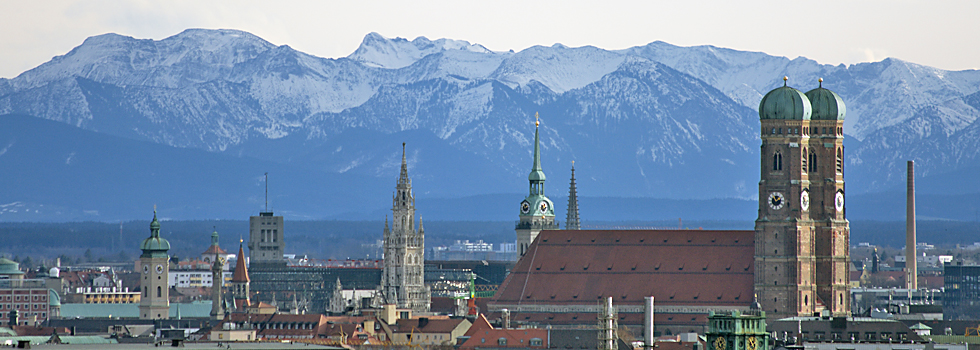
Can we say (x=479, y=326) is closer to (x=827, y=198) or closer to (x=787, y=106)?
(x=787, y=106)

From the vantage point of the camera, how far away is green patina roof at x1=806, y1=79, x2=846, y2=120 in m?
159

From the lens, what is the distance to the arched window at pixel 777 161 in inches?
6201

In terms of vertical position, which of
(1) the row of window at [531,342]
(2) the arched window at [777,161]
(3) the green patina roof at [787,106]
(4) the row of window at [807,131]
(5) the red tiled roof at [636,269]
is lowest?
(1) the row of window at [531,342]

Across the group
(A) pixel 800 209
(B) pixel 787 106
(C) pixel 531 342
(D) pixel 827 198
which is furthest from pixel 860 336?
(B) pixel 787 106

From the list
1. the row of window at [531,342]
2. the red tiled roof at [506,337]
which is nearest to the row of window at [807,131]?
A: the red tiled roof at [506,337]

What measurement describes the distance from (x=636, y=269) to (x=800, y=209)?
1547 centimetres

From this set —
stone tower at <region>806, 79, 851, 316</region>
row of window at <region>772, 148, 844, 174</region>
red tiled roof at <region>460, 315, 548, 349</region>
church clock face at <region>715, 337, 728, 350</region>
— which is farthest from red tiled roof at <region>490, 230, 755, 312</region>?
church clock face at <region>715, 337, 728, 350</region>

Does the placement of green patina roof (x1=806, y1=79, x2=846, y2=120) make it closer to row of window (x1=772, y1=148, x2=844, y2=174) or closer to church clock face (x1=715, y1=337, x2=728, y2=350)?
row of window (x1=772, y1=148, x2=844, y2=174)

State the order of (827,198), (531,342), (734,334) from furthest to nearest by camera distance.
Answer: (827,198) < (531,342) < (734,334)

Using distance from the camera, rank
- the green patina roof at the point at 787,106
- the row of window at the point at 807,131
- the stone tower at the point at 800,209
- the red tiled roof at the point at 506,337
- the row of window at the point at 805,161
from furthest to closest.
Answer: the row of window at the point at 805,161 → the row of window at the point at 807,131 → the stone tower at the point at 800,209 → the green patina roof at the point at 787,106 → the red tiled roof at the point at 506,337

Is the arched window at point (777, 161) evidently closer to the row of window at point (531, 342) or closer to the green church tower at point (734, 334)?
the row of window at point (531, 342)

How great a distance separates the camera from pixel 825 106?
159000 mm

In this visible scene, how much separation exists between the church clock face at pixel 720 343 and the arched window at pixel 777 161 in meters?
84.1

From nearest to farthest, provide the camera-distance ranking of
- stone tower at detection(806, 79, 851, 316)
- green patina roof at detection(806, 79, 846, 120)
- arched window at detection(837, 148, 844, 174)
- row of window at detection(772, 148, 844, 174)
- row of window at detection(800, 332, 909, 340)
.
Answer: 1. row of window at detection(800, 332, 909, 340)
2. row of window at detection(772, 148, 844, 174)
3. stone tower at detection(806, 79, 851, 316)
4. green patina roof at detection(806, 79, 846, 120)
5. arched window at detection(837, 148, 844, 174)
